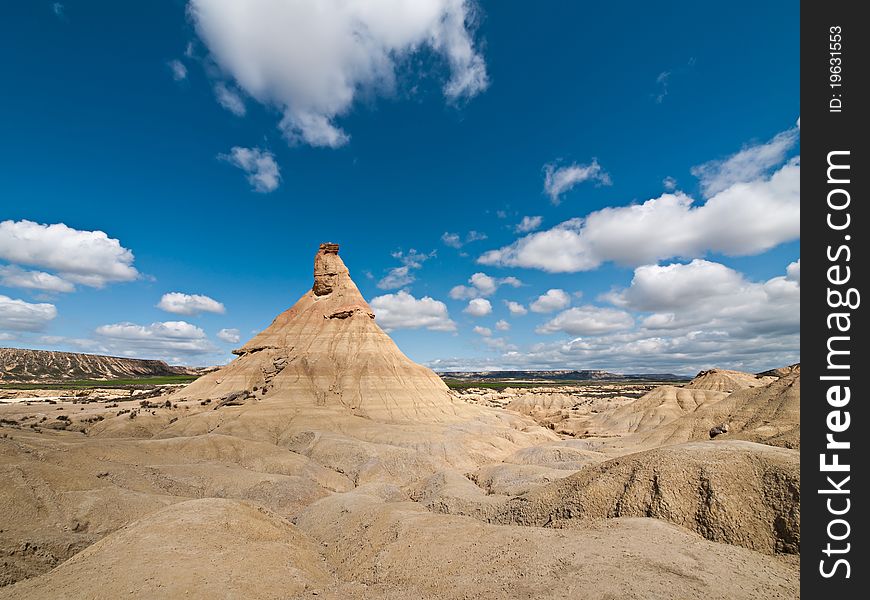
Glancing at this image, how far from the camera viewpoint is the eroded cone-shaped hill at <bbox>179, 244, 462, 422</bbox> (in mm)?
46344

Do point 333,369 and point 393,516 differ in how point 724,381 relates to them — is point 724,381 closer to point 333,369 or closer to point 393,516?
point 333,369

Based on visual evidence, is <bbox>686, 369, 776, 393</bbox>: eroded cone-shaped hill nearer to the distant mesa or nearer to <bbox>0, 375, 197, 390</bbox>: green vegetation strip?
<bbox>0, 375, 197, 390</bbox>: green vegetation strip

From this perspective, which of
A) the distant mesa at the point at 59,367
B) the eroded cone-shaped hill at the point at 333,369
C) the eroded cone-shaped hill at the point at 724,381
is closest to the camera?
the eroded cone-shaped hill at the point at 333,369

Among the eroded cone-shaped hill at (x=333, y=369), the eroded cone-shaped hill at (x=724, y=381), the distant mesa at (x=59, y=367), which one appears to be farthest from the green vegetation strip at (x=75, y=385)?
the eroded cone-shaped hill at (x=724, y=381)

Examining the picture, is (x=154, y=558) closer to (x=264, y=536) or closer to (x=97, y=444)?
(x=264, y=536)

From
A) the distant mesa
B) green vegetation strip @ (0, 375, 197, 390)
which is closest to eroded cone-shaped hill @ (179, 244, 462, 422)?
green vegetation strip @ (0, 375, 197, 390)

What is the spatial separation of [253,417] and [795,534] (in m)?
41.1

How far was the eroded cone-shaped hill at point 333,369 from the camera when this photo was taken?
46.3 meters

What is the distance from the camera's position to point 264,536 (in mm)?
13695

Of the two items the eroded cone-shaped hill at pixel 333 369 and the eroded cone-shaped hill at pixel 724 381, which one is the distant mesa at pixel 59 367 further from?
the eroded cone-shaped hill at pixel 724 381

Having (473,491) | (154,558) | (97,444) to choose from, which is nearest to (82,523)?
(154,558)

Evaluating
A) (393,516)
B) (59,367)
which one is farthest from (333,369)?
(59,367)

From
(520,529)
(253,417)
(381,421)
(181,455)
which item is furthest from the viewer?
(381,421)
